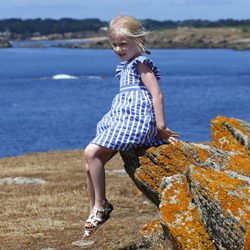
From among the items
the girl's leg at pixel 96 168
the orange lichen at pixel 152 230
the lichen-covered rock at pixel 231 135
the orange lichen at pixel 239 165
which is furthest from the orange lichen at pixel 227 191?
the lichen-covered rock at pixel 231 135

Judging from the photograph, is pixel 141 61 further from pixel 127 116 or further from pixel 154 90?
pixel 127 116

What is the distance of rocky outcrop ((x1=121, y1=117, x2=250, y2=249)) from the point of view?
7.67 metres

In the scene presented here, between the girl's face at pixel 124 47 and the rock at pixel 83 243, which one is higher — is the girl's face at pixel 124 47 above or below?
above

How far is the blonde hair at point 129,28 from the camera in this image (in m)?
9.11

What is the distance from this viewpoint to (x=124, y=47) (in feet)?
30.5

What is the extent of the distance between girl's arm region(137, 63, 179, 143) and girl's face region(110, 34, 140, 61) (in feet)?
0.57

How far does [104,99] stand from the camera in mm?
86375

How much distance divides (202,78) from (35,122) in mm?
58611

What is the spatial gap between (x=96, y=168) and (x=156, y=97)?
3.47ft

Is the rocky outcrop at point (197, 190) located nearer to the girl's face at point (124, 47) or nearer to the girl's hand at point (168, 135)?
the girl's hand at point (168, 135)

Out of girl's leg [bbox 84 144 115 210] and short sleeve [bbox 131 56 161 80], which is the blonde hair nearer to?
short sleeve [bbox 131 56 161 80]

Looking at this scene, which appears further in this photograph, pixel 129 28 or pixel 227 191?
pixel 129 28

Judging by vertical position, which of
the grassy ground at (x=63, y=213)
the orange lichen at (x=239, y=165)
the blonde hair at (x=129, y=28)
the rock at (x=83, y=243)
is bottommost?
the grassy ground at (x=63, y=213)

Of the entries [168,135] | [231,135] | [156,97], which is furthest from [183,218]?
[231,135]
